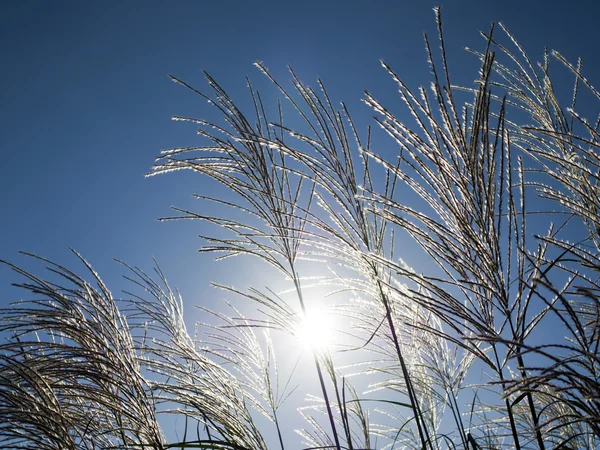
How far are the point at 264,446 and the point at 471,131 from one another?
1.61 meters

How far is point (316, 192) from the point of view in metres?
2.22

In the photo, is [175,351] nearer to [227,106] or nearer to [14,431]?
[14,431]

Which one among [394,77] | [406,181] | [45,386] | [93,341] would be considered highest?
[394,77]

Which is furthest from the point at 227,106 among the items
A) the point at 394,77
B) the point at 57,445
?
the point at 57,445

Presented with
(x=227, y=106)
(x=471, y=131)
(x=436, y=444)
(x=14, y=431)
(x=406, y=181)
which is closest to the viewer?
(x=471, y=131)

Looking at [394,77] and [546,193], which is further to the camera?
[546,193]

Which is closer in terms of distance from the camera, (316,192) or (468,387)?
(316,192)

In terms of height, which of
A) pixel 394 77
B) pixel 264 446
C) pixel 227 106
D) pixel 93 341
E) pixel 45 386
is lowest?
pixel 264 446

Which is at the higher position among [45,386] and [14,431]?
[45,386]

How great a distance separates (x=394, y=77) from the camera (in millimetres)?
A: 1531

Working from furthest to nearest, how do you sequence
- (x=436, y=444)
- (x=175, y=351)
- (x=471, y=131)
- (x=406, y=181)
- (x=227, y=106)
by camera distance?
(x=436, y=444), (x=175, y=351), (x=227, y=106), (x=406, y=181), (x=471, y=131)

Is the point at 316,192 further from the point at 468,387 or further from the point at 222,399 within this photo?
the point at 468,387

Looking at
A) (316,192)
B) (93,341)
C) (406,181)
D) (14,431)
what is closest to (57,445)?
(14,431)

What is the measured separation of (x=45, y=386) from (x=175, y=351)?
2.06ft
